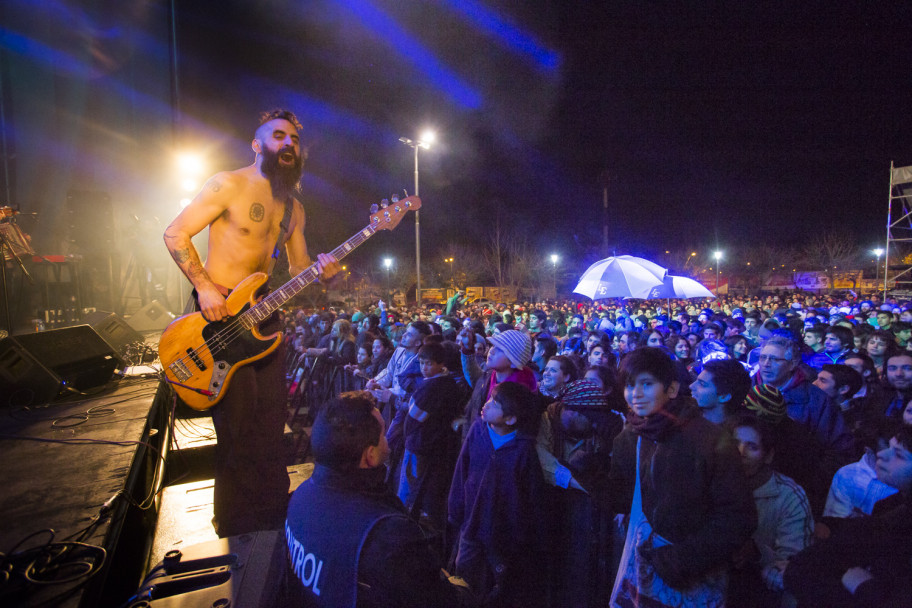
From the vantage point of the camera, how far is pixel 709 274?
56.5m

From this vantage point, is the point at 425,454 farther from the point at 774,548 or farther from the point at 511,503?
the point at 774,548

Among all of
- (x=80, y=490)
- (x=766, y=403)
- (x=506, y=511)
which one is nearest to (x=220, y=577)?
(x=80, y=490)

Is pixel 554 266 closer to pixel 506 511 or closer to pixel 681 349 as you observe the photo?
pixel 681 349

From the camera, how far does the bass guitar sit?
8.51 feet

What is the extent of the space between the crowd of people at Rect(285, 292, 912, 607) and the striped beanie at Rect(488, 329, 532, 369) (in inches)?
0.5

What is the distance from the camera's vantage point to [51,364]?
13.2ft

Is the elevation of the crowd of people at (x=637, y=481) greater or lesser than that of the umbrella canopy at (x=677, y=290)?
lesser

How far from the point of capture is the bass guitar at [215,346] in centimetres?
259

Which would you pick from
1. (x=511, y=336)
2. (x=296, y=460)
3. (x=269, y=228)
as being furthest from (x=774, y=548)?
(x=296, y=460)

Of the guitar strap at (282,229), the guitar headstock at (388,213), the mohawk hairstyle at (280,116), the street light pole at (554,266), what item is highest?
the street light pole at (554,266)

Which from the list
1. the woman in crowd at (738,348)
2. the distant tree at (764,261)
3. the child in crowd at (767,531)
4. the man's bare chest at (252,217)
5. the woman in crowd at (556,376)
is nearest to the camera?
the child in crowd at (767,531)

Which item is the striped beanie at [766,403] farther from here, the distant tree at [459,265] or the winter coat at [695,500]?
the distant tree at [459,265]

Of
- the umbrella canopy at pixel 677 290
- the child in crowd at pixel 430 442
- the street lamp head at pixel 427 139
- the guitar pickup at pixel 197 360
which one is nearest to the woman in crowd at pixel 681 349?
the umbrella canopy at pixel 677 290

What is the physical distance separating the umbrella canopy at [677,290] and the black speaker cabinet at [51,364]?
24.7ft
